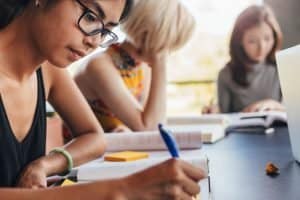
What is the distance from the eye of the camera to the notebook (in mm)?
965

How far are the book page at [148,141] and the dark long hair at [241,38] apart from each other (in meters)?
1.46

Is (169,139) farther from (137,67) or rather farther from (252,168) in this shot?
(137,67)

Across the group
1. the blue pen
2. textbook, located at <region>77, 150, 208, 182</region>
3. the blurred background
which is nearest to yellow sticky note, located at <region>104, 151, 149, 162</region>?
textbook, located at <region>77, 150, 208, 182</region>

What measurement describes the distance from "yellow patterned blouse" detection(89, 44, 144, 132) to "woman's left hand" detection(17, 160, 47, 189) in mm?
846

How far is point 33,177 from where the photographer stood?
0.96 metres

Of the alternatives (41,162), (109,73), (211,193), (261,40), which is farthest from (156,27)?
(261,40)

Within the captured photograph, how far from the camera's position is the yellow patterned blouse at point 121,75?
187cm

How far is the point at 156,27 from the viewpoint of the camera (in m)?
1.70

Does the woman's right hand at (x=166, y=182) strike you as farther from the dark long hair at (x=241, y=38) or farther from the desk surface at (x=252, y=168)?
the dark long hair at (x=241, y=38)

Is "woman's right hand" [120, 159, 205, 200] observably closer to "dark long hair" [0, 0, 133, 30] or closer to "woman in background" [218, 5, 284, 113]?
"dark long hair" [0, 0, 133, 30]

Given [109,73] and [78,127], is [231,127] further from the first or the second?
[78,127]

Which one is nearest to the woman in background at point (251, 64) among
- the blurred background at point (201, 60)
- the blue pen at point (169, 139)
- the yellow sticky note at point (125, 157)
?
the blurred background at point (201, 60)

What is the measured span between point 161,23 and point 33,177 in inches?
34.0

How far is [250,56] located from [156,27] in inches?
45.5
